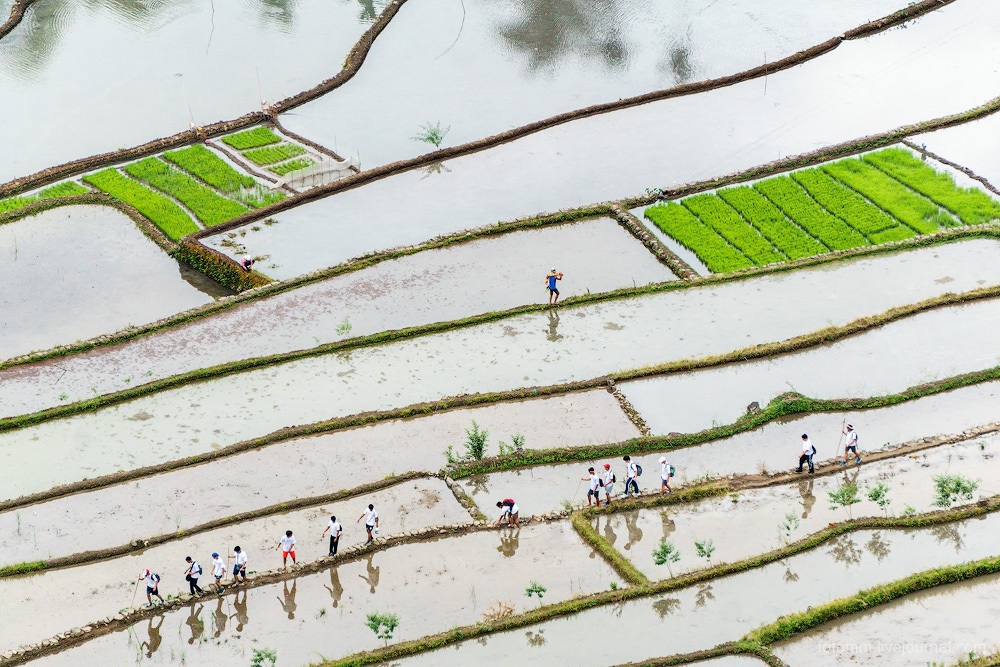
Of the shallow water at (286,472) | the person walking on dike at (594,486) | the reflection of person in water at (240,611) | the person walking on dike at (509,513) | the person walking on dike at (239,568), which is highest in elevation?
the shallow water at (286,472)

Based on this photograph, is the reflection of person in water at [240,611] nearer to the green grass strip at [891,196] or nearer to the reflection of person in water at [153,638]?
the reflection of person in water at [153,638]

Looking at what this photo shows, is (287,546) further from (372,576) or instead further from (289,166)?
(289,166)

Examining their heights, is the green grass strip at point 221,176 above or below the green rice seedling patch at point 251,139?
below

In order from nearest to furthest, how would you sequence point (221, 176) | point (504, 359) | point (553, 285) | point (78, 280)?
1. point (504, 359)
2. point (553, 285)
3. point (78, 280)
4. point (221, 176)

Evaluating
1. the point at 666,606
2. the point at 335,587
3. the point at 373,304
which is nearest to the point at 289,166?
the point at 373,304

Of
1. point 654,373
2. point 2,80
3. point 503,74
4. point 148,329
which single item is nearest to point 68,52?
point 2,80

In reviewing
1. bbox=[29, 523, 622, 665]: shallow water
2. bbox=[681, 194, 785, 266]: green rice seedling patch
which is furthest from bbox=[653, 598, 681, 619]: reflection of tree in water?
bbox=[681, 194, 785, 266]: green rice seedling patch

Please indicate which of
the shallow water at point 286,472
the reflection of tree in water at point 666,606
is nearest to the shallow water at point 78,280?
the shallow water at point 286,472
